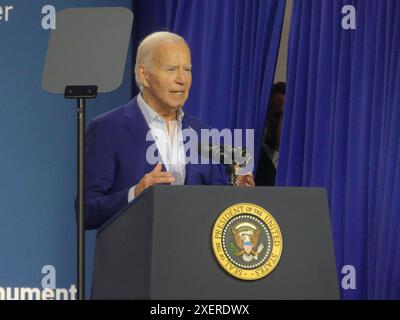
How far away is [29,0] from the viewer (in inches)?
155

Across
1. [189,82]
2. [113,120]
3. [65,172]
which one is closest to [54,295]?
[65,172]

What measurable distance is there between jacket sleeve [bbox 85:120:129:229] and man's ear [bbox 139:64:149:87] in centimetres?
25

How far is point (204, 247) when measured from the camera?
5.91 ft

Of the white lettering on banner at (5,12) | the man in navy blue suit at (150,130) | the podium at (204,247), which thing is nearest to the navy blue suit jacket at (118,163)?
the man in navy blue suit at (150,130)

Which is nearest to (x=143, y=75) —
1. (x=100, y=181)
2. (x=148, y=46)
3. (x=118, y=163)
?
(x=148, y=46)

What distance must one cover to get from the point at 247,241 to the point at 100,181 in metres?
1.92

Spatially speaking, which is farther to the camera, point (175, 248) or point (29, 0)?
point (29, 0)

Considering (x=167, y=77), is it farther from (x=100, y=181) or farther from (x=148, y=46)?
(x=100, y=181)

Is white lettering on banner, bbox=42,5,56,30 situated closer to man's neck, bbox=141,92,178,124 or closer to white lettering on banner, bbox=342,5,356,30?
man's neck, bbox=141,92,178,124

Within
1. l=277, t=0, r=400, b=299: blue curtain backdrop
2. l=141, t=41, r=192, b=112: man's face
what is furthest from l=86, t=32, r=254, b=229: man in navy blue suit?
l=277, t=0, r=400, b=299: blue curtain backdrop

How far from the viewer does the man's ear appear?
3.85 m

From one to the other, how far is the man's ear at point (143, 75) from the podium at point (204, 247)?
1.95 m
